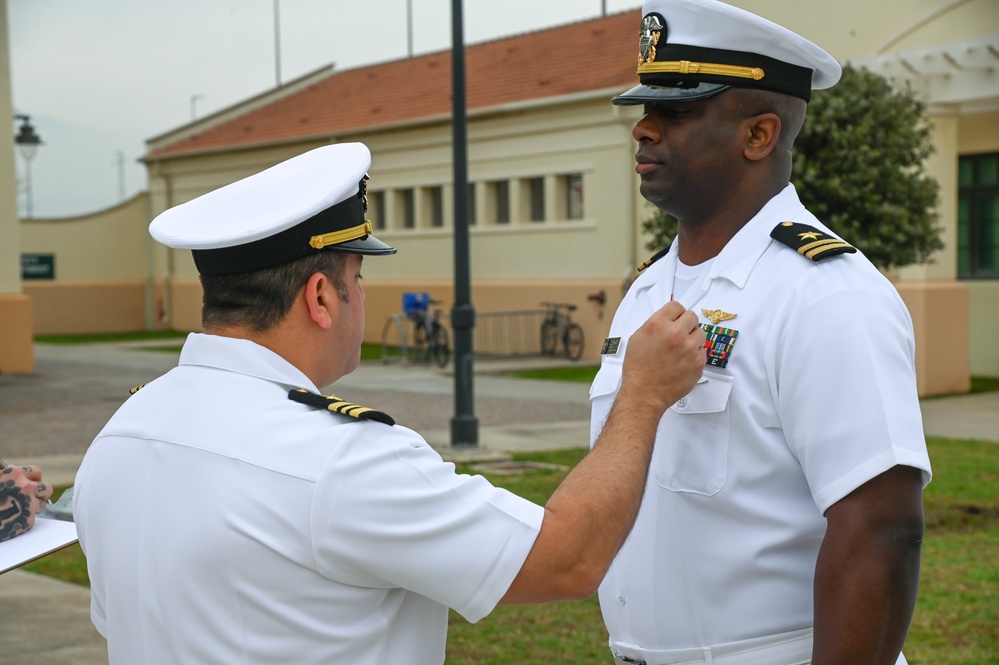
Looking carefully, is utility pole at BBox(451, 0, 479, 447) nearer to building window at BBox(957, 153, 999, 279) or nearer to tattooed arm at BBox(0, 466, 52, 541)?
tattooed arm at BBox(0, 466, 52, 541)

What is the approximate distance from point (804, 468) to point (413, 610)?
674 millimetres

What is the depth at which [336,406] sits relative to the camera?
181 cm

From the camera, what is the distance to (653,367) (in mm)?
1992

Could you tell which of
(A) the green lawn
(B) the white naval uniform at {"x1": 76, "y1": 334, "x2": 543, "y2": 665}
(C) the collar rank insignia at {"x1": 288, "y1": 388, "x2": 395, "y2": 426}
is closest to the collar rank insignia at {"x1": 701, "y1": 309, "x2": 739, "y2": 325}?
(B) the white naval uniform at {"x1": 76, "y1": 334, "x2": 543, "y2": 665}

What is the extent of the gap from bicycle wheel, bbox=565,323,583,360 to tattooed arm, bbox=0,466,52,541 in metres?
19.9

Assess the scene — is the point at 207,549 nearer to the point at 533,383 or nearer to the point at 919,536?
the point at 919,536

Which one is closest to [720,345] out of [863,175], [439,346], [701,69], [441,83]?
[701,69]

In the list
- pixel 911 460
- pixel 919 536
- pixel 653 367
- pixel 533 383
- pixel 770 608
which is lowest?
pixel 533 383

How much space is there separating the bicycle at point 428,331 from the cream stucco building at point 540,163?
6.98 feet

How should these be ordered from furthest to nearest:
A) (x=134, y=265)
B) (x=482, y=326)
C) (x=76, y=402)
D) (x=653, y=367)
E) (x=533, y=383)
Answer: (x=134, y=265)
(x=482, y=326)
(x=533, y=383)
(x=76, y=402)
(x=653, y=367)

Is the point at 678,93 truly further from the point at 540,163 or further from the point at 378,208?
the point at 378,208

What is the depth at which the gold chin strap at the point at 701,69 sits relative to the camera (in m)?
2.13

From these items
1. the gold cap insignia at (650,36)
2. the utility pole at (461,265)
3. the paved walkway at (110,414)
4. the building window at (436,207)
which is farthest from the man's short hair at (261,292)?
the building window at (436,207)

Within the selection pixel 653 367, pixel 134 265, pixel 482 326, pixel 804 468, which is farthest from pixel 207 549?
pixel 134 265
